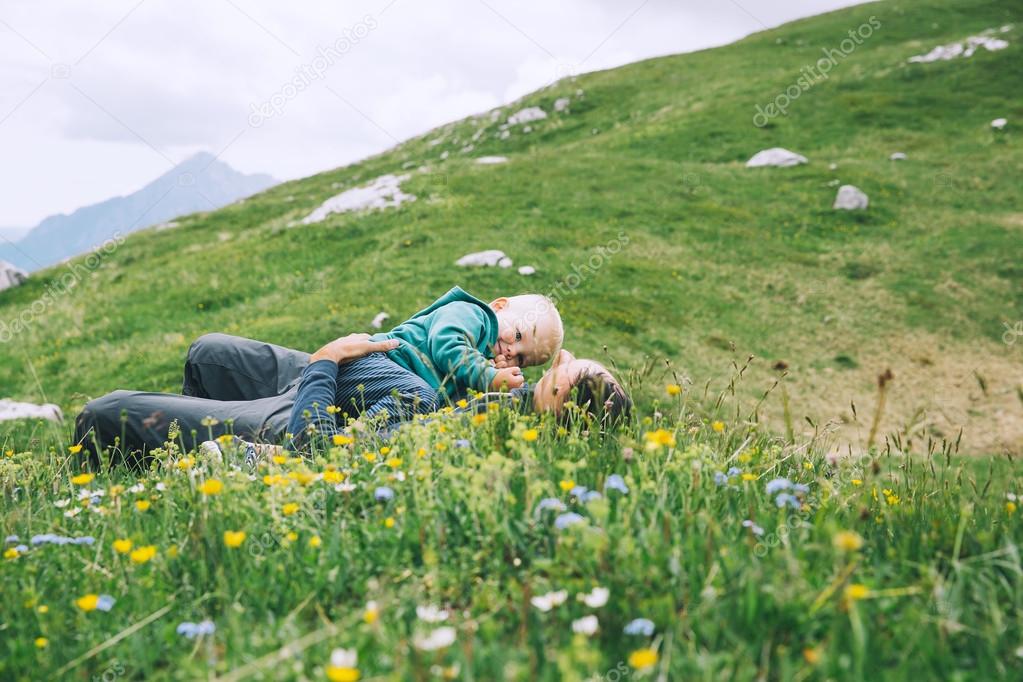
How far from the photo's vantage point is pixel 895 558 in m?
2.69

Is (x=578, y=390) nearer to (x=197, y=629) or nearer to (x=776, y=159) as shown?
(x=197, y=629)

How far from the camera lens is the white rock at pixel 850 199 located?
76.7 ft

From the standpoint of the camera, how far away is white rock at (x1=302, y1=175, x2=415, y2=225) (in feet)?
82.4

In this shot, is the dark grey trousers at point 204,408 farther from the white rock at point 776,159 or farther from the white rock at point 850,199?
the white rock at point 776,159

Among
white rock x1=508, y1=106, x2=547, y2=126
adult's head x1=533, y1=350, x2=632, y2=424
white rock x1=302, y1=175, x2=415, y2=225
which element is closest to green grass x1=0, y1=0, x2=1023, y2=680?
adult's head x1=533, y1=350, x2=632, y2=424

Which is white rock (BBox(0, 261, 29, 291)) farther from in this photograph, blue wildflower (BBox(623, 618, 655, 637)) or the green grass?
blue wildflower (BBox(623, 618, 655, 637))

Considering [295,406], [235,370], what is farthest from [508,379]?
[235,370]

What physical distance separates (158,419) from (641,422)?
3560mm

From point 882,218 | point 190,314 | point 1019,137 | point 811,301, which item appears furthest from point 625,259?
point 1019,137

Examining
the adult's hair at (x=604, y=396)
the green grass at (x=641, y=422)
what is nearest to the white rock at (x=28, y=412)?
the green grass at (x=641, y=422)

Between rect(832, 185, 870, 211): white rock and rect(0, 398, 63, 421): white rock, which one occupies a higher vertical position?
rect(832, 185, 870, 211): white rock

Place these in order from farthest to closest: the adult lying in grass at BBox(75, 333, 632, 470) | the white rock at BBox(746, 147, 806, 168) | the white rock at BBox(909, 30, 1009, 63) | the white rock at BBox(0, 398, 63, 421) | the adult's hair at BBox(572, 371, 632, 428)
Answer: the white rock at BBox(909, 30, 1009, 63) → the white rock at BBox(746, 147, 806, 168) → the white rock at BBox(0, 398, 63, 421) → the adult lying in grass at BBox(75, 333, 632, 470) → the adult's hair at BBox(572, 371, 632, 428)

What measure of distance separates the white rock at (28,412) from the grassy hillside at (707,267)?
104 cm

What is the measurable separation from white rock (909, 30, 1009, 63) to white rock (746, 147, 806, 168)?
17.1 metres
